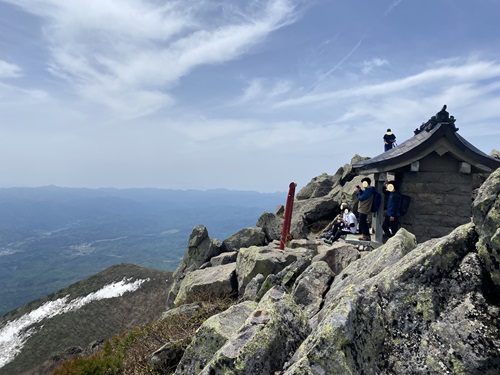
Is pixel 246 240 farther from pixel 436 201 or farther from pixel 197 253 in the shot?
pixel 436 201

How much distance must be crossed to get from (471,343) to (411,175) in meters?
11.2

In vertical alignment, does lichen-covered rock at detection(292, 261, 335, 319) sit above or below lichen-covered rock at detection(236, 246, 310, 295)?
above

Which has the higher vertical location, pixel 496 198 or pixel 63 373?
pixel 496 198

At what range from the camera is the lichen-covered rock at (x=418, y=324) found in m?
4.01

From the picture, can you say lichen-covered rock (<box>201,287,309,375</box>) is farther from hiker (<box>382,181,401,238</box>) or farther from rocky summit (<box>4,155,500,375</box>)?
hiker (<box>382,181,401,238</box>)

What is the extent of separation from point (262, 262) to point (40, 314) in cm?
4360

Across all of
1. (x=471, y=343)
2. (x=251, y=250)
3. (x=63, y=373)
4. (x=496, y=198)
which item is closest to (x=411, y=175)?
(x=251, y=250)

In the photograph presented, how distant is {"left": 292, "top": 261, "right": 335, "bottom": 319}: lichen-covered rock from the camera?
7.40m

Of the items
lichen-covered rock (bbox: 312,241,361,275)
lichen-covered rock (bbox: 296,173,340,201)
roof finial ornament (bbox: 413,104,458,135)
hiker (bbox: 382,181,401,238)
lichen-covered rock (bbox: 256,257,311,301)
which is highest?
roof finial ornament (bbox: 413,104,458,135)

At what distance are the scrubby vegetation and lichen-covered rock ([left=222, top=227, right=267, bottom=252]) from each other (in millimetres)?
8932

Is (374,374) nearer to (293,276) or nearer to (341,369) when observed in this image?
(341,369)

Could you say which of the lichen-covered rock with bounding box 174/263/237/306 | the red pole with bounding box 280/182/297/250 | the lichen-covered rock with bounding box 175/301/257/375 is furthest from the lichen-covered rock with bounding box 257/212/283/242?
the lichen-covered rock with bounding box 175/301/257/375

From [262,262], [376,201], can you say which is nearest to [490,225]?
[262,262]

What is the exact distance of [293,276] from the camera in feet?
31.1
